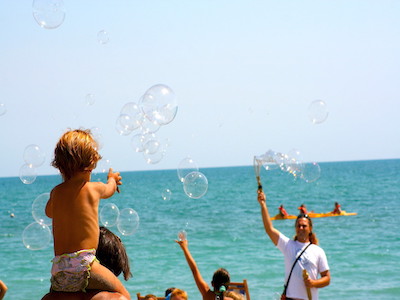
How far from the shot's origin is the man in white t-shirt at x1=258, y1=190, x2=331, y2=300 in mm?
5398

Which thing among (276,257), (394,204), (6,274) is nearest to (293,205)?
(394,204)

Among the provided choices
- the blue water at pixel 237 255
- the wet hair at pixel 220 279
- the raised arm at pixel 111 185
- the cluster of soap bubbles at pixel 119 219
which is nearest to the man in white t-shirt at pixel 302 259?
the wet hair at pixel 220 279

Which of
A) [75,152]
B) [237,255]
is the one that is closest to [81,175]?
[75,152]

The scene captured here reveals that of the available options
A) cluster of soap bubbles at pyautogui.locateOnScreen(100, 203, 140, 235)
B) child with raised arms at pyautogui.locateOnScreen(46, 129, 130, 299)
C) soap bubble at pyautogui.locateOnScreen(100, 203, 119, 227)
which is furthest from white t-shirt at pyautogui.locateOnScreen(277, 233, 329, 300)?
soap bubble at pyautogui.locateOnScreen(100, 203, 119, 227)

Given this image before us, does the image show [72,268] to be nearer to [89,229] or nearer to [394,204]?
[89,229]

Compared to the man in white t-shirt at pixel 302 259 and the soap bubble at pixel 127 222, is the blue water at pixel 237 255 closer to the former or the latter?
the soap bubble at pixel 127 222

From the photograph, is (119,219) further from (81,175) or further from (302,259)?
(81,175)

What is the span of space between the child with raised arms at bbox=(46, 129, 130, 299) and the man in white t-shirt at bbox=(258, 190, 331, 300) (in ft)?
9.80

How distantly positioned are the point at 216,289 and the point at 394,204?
4093 cm

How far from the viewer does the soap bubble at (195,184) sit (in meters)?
9.52

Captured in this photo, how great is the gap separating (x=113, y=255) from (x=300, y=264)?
11.1ft

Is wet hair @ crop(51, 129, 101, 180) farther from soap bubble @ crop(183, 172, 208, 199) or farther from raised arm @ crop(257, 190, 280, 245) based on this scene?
soap bubble @ crop(183, 172, 208, 199)

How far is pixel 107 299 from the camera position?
2129 millimetres

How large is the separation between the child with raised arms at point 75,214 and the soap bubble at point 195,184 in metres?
7.08
